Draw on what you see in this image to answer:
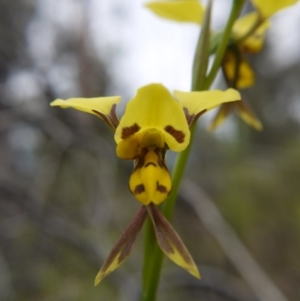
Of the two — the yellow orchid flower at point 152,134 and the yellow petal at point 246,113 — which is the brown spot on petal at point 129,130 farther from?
the yellow petal at point 246,113

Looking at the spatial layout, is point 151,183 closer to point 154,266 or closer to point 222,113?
point 154,266

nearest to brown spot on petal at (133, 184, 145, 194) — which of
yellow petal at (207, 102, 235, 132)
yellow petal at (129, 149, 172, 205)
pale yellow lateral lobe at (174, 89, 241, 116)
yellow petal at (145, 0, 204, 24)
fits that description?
yellow petal at (129, 149, 172, 205)

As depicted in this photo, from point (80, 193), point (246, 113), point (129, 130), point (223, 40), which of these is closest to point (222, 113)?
point (246, 113)

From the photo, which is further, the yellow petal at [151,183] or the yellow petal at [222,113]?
the yellow petal at [222,113]

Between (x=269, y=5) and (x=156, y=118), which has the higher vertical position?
(x=269, y=5)

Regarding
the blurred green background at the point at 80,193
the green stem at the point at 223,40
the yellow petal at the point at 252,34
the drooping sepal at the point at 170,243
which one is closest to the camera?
the drooping sepal at the point at 170,243

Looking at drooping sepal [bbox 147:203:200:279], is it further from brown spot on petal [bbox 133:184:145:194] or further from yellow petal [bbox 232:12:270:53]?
yellow petal [bbox 232:12:270:53]

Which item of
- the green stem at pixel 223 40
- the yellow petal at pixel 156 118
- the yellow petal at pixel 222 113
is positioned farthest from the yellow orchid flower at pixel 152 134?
the yellow petal at pixel 222 113

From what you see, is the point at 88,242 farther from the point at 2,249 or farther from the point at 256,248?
the point at 256,248
